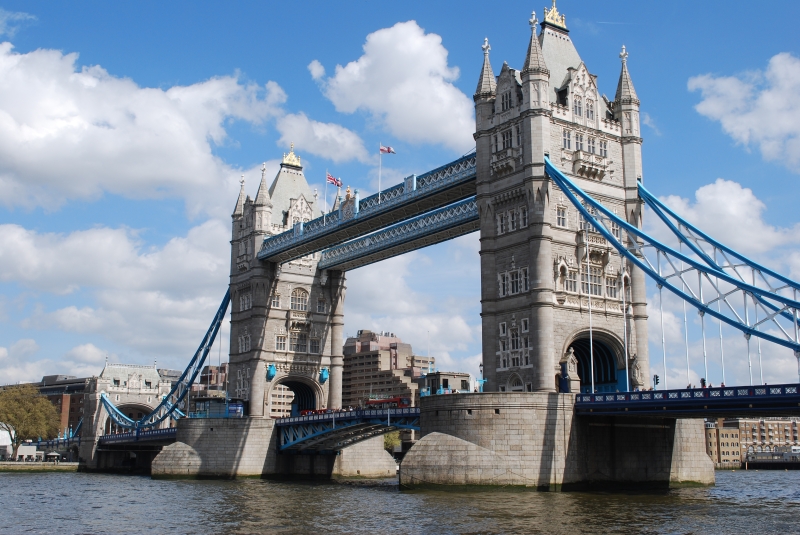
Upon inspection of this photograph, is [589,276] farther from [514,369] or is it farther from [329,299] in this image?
[329,299]

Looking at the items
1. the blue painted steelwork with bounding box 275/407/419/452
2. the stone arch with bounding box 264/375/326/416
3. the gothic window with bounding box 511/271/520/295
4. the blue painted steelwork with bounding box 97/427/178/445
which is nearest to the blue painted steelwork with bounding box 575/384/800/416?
the gothic window with bounding box 511/271/520/295

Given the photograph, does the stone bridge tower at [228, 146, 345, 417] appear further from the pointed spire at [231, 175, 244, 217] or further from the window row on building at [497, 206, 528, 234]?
the window row on building at [497, 206, 528, 234]

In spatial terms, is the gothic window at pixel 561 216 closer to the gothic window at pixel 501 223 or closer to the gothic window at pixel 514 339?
the gothic window at pixel 501 223

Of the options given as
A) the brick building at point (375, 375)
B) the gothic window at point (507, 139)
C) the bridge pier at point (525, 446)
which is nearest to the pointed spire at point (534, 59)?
the gothic window at point (507, 139)

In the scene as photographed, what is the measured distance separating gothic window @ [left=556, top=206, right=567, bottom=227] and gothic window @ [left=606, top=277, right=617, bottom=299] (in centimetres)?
531

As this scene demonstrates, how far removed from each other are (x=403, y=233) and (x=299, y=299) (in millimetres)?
19142

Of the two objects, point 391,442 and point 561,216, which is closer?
point 561,216

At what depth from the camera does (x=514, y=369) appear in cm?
6116

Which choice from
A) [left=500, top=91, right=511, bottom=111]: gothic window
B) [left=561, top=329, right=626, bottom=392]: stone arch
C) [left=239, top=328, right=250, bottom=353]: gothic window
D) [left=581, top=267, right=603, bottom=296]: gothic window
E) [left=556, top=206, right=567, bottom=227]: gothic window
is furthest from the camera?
[left=239, top=328, right=250, bottom=353]: gothic window

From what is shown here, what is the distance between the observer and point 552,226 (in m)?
61.2

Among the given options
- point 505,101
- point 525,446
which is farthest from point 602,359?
point 505,101

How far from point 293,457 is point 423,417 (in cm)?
3107

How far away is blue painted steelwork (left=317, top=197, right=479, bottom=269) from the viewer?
7081 centimetres

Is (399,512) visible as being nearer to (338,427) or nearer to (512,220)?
(512,220)
